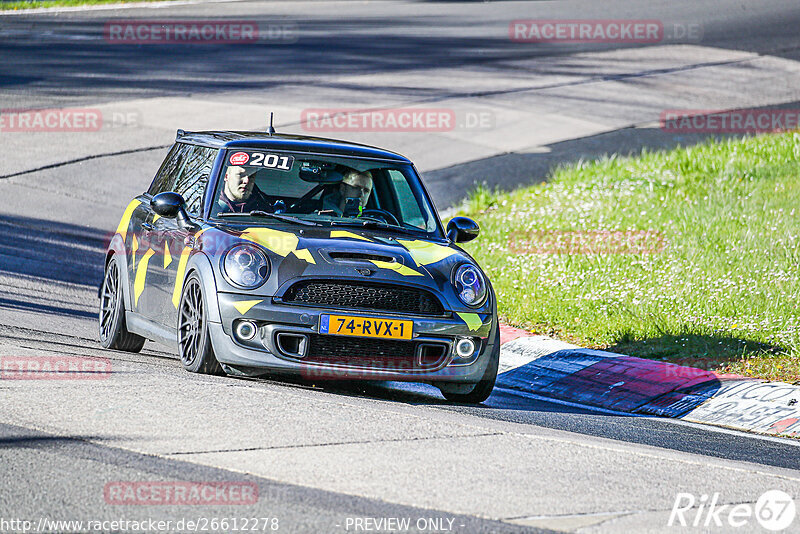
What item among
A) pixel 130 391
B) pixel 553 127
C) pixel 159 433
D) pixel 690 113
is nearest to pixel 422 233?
pixel 130 391

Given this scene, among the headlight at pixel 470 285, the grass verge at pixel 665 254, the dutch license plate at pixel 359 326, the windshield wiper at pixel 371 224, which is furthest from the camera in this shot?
the grass verge at pixel 665 254

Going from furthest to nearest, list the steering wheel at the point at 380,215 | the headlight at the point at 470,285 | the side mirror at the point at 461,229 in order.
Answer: the side mirror at the point at 461,229, the steering wheel at the point at 380,215, the headlight at the point at 470,285

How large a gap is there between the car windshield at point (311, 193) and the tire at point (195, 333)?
616 millimetres

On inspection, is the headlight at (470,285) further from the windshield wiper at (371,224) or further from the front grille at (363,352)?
the windshield wiper at (371,224)

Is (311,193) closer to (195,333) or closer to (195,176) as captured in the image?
(195,176)

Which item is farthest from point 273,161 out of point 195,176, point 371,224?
→ point 371,224

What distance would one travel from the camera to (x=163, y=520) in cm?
480

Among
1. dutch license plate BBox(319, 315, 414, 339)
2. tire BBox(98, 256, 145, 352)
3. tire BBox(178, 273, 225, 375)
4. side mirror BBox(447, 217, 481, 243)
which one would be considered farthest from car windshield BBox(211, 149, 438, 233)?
tire BBox(98, 256, 145, 352)

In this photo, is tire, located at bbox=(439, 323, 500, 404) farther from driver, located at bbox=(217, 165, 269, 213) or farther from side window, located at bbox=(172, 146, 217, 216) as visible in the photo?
side window, located at bbox=(172, 146, 217, 216)

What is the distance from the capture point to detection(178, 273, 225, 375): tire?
7.75 m

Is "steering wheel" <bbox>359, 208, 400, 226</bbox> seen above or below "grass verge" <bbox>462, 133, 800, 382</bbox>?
above

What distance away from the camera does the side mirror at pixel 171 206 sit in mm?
8430

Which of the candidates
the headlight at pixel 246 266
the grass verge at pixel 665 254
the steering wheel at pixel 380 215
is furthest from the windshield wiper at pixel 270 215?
the grass verge at pixel 665 254

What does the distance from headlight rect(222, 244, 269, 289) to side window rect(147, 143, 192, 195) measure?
6.02 feet
